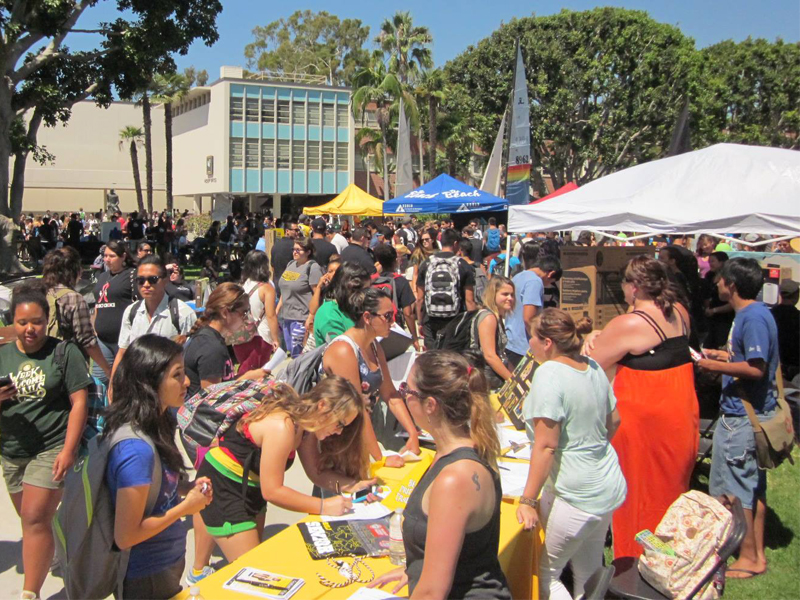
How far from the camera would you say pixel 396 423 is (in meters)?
4.95

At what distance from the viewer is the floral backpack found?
3.29 m

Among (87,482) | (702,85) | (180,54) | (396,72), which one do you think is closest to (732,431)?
(87,482)

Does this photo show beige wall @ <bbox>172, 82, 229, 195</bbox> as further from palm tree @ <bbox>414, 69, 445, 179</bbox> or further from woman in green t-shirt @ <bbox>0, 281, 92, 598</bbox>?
woman in green t-shirt @ <bbox>0, 281, 92, 598</bbox>

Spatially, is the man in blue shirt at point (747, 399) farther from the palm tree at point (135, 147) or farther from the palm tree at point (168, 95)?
the palm tree at point (168, 95)

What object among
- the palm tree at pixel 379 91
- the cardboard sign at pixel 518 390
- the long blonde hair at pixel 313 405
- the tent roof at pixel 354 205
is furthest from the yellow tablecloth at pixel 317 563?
the palm tree at pixel 379 91

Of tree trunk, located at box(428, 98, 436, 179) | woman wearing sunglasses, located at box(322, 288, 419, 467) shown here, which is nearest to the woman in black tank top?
woman wearing sunglasses, located at box(322, 288, 419, 467)

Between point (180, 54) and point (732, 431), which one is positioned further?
point (180, 54)

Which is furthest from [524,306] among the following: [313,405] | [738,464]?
[313,405]

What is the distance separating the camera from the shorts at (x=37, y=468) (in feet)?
11.5

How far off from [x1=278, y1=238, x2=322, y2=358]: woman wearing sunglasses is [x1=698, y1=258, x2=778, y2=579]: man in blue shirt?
4346 millimetres

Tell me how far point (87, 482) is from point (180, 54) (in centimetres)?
1715

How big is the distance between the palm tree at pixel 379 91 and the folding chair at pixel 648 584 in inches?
1371

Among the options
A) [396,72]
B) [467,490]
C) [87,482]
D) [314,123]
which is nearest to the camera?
[467,490]

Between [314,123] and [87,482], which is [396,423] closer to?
[87,482]
